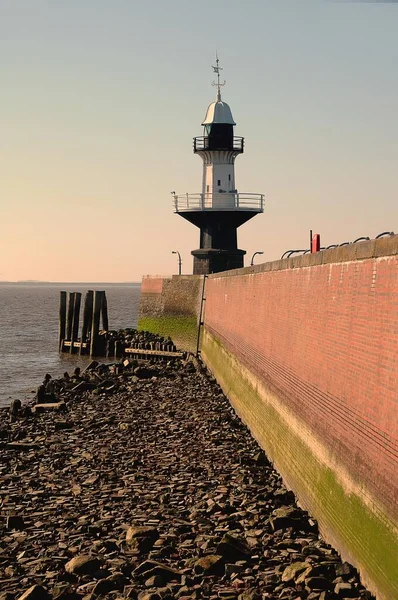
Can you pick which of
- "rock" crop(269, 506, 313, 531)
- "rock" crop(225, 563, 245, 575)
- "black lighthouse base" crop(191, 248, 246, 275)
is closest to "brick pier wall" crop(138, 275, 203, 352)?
"black lighthouse base" crop(191, 248, 246, 275)

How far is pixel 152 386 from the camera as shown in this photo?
24.9m

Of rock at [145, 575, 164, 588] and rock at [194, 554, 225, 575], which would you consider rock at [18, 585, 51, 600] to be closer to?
rock at [145, 575, 164, 588]

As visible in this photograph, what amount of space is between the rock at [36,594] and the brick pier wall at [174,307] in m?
26.5

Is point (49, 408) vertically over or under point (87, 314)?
under

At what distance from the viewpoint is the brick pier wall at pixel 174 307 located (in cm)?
3578

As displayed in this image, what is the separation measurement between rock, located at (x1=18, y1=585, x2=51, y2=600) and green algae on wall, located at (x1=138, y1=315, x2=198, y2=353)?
2634 cm

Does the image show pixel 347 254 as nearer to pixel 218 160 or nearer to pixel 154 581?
pixel 154 581

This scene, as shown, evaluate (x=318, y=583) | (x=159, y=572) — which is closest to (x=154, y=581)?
(x=159, y=572)

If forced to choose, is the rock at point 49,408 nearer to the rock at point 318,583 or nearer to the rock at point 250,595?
the rock at point 250,595

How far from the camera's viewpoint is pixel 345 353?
31.2 ft

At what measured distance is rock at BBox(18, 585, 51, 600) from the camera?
26.1 feet

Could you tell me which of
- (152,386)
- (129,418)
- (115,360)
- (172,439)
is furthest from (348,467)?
(115,360)

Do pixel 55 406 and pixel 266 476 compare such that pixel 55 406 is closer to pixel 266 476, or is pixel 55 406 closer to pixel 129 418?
pixel 129 418

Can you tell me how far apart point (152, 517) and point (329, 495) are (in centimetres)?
255
